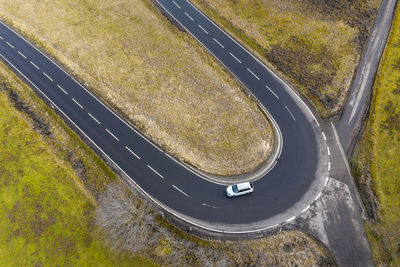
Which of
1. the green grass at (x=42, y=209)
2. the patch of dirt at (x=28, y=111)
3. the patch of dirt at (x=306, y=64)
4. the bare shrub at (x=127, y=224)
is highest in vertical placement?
the patch of dirt at (x=306, y=64)

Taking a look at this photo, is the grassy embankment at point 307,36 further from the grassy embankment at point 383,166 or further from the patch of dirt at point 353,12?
the grassy embankment at point 383,166

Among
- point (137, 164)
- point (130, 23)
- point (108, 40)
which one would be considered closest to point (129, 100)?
point (137, 164)

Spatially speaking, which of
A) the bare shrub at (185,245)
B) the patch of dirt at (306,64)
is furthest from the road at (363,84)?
the bare shrub at (185,245)

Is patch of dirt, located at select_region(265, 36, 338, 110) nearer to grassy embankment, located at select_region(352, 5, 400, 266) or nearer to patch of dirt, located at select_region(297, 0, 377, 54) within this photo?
grassy embankment, located at select_region(352, 5, 400, 266)

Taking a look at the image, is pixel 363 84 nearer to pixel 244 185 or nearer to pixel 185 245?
pixel 244 185

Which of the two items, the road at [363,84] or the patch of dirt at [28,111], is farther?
the patch of dirt at [28,111]

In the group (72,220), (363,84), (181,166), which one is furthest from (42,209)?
(363,84)

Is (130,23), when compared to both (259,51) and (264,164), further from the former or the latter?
(264,164)
